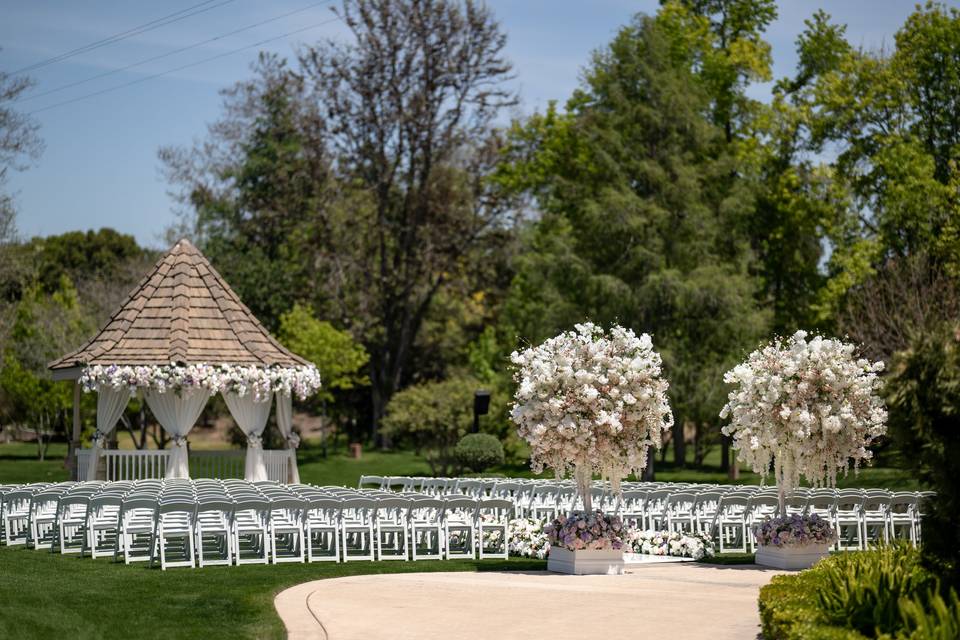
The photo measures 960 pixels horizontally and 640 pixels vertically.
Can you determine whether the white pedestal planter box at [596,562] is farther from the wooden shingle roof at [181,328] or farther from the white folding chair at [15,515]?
the wooden shingle roof at [181,328]

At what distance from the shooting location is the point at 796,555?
15.1 meters

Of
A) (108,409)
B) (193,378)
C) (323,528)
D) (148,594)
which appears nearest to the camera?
(148,594)

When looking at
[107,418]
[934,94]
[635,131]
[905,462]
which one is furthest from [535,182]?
[905,462]

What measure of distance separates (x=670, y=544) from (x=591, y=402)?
11.4ft

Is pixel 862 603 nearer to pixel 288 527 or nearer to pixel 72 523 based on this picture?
pixel 288 527

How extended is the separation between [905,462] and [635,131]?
27.5 m

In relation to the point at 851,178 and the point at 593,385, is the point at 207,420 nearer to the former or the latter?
the point at 851,178

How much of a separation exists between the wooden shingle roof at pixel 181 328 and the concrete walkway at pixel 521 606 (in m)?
13.9

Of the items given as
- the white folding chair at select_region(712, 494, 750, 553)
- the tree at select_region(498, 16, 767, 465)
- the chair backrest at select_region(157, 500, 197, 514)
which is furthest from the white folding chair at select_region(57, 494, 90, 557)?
the tree at select_region(498, 16, 767, 465)

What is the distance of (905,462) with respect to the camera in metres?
9.28

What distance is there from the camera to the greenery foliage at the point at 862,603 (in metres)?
7.38

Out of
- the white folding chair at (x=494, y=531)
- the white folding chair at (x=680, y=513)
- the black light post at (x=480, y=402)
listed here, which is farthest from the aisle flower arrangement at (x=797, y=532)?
the black light post at (x=480, y=402)

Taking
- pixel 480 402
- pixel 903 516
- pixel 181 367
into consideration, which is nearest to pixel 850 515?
pixel 903 516

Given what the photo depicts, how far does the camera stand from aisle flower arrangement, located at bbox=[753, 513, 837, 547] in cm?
1515
